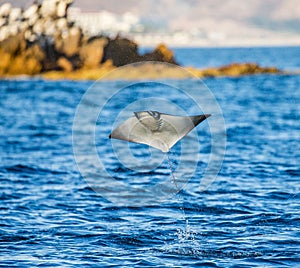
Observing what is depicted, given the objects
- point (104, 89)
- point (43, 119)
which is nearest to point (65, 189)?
point (43, 119)

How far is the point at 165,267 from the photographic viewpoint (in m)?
16.3

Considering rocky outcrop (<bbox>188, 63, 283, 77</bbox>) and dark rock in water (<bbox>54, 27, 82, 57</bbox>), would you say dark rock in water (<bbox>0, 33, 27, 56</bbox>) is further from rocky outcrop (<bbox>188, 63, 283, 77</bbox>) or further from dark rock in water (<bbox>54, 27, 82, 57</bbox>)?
rocky outcrop (<bbox>188, 63, 283, 77</bbox>)

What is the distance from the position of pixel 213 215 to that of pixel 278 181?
617 centimetres

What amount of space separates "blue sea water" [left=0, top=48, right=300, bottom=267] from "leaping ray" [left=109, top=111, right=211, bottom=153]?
2.90m

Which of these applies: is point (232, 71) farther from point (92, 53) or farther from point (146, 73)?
point (92, 53)

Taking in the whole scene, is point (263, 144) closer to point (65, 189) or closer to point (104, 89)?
point (65, 189)

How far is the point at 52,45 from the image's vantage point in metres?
111

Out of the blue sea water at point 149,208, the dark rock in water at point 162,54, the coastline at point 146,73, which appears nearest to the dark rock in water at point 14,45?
the coastline at point 146,73

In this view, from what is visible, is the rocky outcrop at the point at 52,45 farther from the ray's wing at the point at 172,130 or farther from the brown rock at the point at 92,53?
the ray's wing at the point at 172,130

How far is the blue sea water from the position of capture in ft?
56.7

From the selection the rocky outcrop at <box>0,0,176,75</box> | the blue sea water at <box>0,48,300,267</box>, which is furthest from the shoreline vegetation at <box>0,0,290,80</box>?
the blue sea water at <box>0,48,300,267</box>

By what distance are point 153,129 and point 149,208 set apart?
625 centimetres

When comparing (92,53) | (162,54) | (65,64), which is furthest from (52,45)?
(162,54)

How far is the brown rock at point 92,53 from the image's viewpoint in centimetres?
10675
